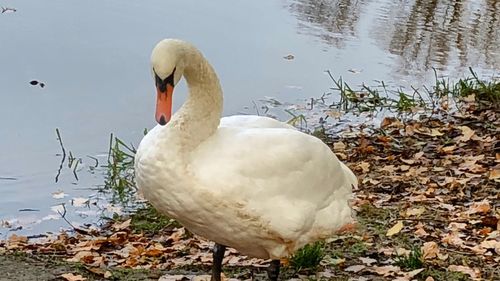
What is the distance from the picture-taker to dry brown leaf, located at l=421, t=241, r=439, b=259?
533 centimetres

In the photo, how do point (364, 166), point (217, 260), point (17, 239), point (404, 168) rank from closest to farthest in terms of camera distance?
point (217, 260)
point (17, 239)
point (404, 168)
point (364, 166)

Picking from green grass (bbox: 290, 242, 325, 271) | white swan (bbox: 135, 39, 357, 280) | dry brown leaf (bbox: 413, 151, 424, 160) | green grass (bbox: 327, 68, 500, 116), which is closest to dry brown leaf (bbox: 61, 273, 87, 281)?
white swan (bbox: 135, 39, 357, 280)

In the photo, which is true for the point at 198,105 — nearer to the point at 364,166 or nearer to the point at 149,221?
the point at 149,221

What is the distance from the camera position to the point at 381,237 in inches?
231

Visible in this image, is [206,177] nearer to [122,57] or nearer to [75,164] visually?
[75,164]

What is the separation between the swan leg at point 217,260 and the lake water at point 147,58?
260 centimetres

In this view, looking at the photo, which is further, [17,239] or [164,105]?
[17,239]

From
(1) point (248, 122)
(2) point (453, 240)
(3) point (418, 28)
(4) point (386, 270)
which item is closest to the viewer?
(1) point (248, 122)

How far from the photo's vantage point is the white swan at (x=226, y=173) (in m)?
4.08

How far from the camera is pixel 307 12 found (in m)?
13.4

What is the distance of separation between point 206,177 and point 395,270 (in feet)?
5.18

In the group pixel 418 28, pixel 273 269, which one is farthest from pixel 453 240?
pixel 418 28

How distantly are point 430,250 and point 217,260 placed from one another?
4.41 ft

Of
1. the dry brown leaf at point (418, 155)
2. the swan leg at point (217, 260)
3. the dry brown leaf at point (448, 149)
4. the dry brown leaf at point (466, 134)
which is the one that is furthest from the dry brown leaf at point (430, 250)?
the dry brown leaf at point (466, 134)
